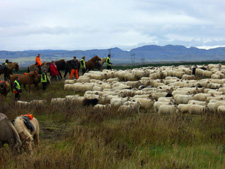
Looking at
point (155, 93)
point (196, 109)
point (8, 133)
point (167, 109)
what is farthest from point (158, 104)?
point (8, 133)

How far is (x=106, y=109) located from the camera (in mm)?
12531

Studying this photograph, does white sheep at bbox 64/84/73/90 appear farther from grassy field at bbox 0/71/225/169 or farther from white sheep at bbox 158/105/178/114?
white sheep at bbox 158/105/178/114

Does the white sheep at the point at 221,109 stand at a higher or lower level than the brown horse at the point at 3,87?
lower

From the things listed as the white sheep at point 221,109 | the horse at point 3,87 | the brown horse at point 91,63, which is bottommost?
the white sheep at point 221,109

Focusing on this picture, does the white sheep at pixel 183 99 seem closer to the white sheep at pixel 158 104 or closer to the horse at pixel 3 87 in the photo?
the white sheep at pixel 158 104

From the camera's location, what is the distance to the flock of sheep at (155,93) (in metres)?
12.9

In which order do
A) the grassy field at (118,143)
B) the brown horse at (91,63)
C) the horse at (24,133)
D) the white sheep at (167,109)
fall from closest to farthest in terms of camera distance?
the grassy field at (118,143), the horse at (24,133), the white sheep at (167,109), the brown horse at (91,63)

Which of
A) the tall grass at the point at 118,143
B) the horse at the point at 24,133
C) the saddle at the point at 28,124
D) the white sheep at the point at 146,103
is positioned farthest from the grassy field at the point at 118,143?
the white sheep at the point at 146,103

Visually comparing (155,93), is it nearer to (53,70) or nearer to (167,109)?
(167,109)

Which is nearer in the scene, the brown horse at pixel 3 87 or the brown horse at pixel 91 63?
the brown horse at pixel 3 87

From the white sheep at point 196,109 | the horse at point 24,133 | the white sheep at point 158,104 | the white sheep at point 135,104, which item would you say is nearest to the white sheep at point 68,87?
the white sheep at point 135,104

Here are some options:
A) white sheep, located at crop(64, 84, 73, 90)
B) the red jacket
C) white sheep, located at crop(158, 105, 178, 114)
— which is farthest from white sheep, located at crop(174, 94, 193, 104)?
the red jacket

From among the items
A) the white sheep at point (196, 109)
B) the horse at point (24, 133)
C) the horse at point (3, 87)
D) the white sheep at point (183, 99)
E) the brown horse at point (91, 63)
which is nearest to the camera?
the horse at point (24, 133)

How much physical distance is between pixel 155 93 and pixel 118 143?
925cm
